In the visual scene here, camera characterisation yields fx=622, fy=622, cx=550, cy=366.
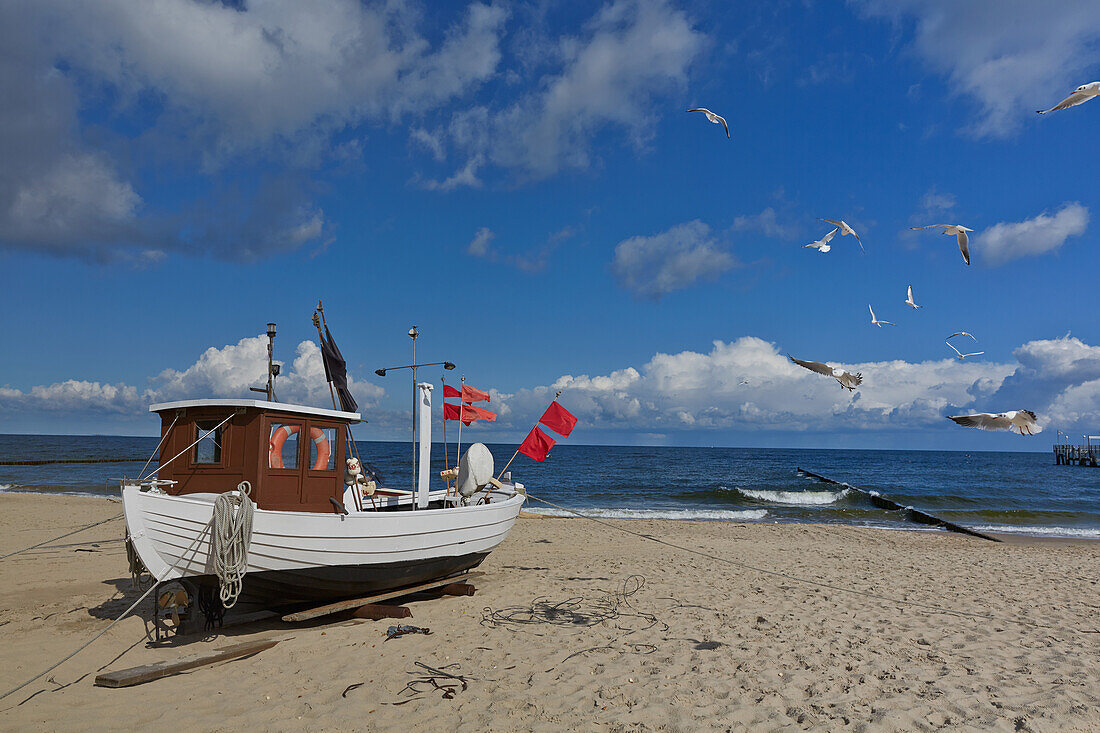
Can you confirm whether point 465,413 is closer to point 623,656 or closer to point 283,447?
point 283,447

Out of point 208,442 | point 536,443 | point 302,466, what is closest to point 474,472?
point 536,443

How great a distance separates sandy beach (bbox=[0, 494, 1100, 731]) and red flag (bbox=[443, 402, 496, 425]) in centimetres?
278

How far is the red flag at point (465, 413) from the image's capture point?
10922 millimetres

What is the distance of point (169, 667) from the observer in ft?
19.5

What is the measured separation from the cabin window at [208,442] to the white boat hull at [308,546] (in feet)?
1.56

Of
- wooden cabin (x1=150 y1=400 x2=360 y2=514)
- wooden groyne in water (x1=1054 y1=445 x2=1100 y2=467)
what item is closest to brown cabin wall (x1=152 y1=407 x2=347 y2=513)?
wooden cabin (x1=150 y1=400 x2=360 y2=514)

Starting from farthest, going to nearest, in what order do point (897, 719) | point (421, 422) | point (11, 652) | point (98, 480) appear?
1. point (98, 480)
2. point (421, 422)
3. point (11, 652)
4. point (897, 719)

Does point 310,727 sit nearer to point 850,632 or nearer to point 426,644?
point 426,644

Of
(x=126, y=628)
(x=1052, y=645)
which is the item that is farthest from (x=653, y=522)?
(x=126, y=628)

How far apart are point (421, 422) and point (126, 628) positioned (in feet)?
15.0

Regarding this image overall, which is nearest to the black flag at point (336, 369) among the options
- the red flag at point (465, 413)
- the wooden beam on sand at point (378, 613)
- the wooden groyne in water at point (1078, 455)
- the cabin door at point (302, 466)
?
the red flag at point (465, 413)

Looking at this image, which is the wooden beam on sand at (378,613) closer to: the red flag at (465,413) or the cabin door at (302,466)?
the cabin door at (302,466)

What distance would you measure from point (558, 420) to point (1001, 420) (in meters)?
6.32

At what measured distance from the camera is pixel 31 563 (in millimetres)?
11562
